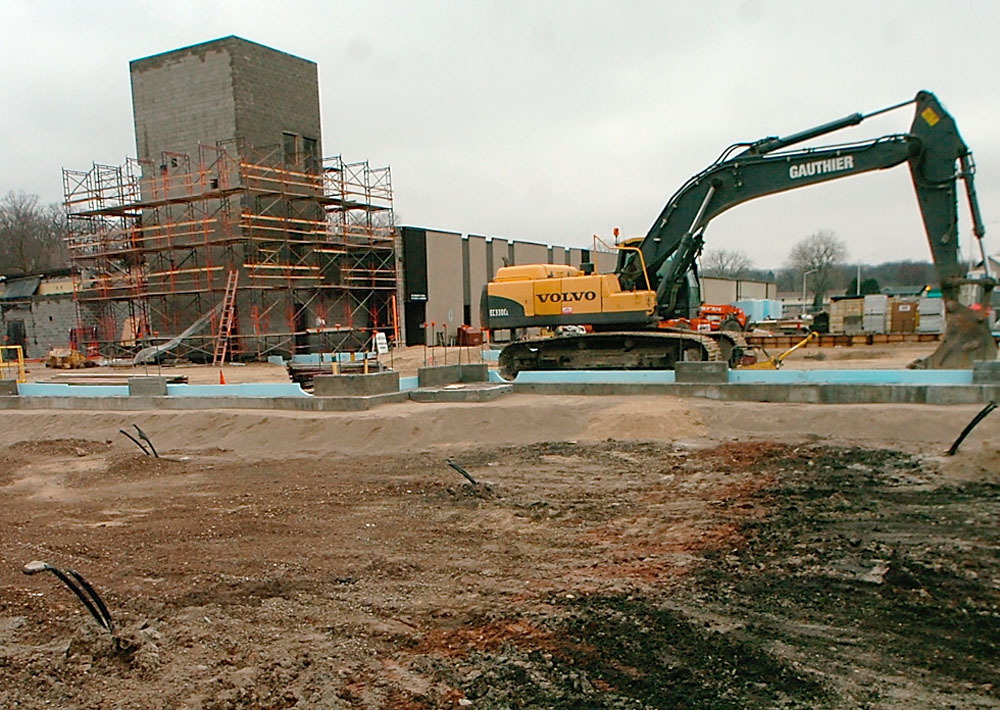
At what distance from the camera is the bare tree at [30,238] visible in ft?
188

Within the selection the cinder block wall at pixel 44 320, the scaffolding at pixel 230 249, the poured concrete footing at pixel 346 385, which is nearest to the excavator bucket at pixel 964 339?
the poured concrete footing at pixel 346 385

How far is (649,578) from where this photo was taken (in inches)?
223

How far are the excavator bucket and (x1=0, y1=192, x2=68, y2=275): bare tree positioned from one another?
60.1 meters

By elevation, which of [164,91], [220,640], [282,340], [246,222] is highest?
[164,91]

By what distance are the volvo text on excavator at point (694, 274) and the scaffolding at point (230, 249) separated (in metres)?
13.3

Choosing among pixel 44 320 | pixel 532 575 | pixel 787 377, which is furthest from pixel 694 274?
pixel 44 320

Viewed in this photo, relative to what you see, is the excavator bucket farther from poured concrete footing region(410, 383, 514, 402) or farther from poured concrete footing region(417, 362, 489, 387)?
poured concrete footing region(417, 362, 489, 387)

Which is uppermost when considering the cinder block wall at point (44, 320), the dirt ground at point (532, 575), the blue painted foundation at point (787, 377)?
the cinder block wall at point (44, 320)

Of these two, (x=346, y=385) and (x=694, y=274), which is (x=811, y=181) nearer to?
(x=694, y=274)

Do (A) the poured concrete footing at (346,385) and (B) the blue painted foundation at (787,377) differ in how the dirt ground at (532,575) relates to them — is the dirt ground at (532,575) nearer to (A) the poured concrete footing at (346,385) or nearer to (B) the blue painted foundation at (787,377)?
(B) the blue painted foundation at (787,377)

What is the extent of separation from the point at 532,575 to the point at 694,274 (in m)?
11.5

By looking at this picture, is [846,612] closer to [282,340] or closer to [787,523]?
[787,523]

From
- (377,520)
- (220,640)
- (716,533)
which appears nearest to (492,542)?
(377,520)

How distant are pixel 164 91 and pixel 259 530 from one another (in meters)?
26.3
